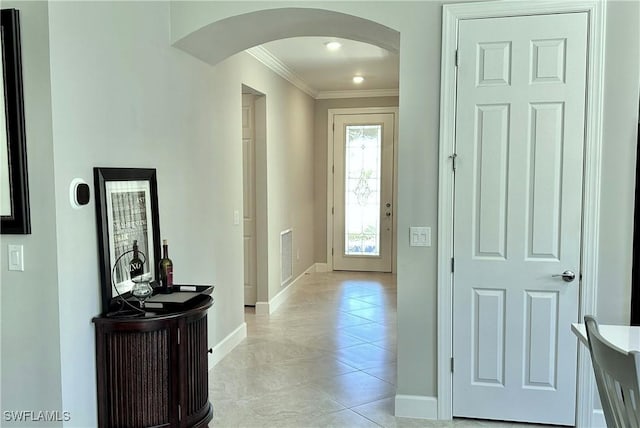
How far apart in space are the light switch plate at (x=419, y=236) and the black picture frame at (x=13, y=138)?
1958mm

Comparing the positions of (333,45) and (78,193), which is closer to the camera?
(78,193)

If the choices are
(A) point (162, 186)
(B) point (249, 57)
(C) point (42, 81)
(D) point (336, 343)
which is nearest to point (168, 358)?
(A) point (162, 186)

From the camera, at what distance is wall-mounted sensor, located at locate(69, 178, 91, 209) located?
2.35m

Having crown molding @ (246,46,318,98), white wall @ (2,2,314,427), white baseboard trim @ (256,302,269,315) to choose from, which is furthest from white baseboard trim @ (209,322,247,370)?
crown molding @ (246,46,318,98)

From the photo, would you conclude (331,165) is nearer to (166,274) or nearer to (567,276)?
(166,274)

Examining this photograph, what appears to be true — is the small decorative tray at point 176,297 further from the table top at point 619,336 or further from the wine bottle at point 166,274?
the table top at point 619,336

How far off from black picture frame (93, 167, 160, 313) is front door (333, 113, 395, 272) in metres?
4.77

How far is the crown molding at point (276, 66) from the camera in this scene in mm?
4812

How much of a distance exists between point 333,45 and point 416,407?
10.6 ft

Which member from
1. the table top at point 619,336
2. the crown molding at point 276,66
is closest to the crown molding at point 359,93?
the crown molding at point 276,66

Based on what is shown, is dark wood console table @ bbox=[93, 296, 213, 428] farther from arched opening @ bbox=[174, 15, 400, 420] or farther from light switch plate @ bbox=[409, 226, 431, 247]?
arched opening @ bbox=[174, 15, 400, 420]

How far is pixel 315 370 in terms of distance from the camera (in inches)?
151

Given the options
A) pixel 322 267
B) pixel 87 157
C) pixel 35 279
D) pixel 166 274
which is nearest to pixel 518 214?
pixel 166 274

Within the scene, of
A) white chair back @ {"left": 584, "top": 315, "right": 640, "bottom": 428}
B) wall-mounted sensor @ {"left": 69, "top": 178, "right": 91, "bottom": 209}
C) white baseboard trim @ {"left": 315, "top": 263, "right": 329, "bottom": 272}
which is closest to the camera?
white chair back @ {"left": 584, "top": 315, "right": 640, "bottom": 428}
